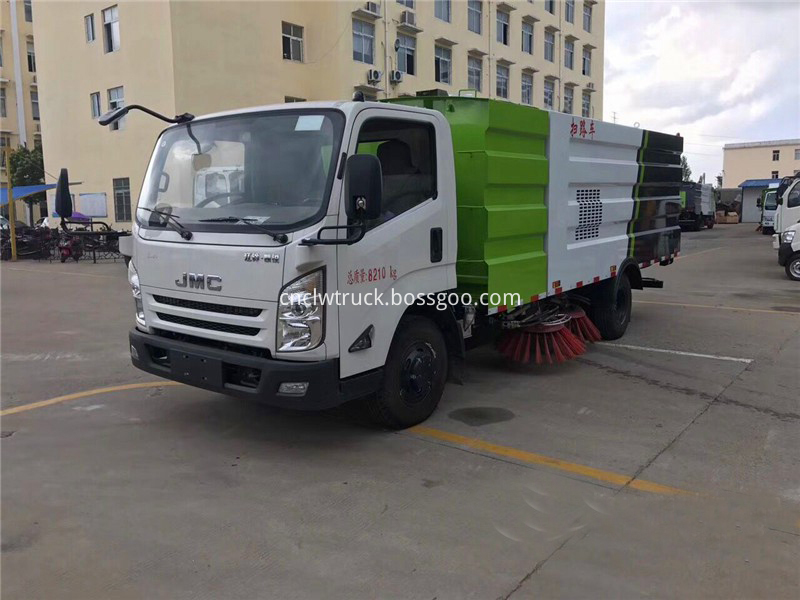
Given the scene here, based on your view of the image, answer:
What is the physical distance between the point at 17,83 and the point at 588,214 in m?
50.2

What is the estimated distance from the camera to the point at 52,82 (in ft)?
93.4

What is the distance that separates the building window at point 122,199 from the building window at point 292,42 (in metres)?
8.01

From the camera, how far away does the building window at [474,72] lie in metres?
32.3

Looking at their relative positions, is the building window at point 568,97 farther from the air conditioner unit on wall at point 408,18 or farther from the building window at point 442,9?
the air conditioner unit on wall at point 408,18

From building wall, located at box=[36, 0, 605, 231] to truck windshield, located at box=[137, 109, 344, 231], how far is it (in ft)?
60.6

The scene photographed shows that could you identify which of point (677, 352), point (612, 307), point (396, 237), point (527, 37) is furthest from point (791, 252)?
point (527, 37)

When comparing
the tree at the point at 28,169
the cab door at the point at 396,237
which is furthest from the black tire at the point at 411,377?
the tree at the point at 28,169

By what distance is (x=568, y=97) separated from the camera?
41625 millimetres

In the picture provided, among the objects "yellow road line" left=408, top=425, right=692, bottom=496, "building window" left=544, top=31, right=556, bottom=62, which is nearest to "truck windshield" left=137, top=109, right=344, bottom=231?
"yellow road line" left=408, top=425, right=692, bottom=496

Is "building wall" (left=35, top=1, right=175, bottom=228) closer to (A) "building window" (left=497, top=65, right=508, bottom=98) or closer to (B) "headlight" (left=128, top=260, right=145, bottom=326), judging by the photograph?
(B) "headlight" (left=128, top=260, right=145, bottom=326)

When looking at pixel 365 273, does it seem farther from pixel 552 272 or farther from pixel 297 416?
pixel 552 272

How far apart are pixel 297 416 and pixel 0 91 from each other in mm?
51384

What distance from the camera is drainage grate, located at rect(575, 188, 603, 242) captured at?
6.60m

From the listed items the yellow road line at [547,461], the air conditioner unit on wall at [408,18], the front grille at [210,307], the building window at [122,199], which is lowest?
the yellow road line at [547,461]
